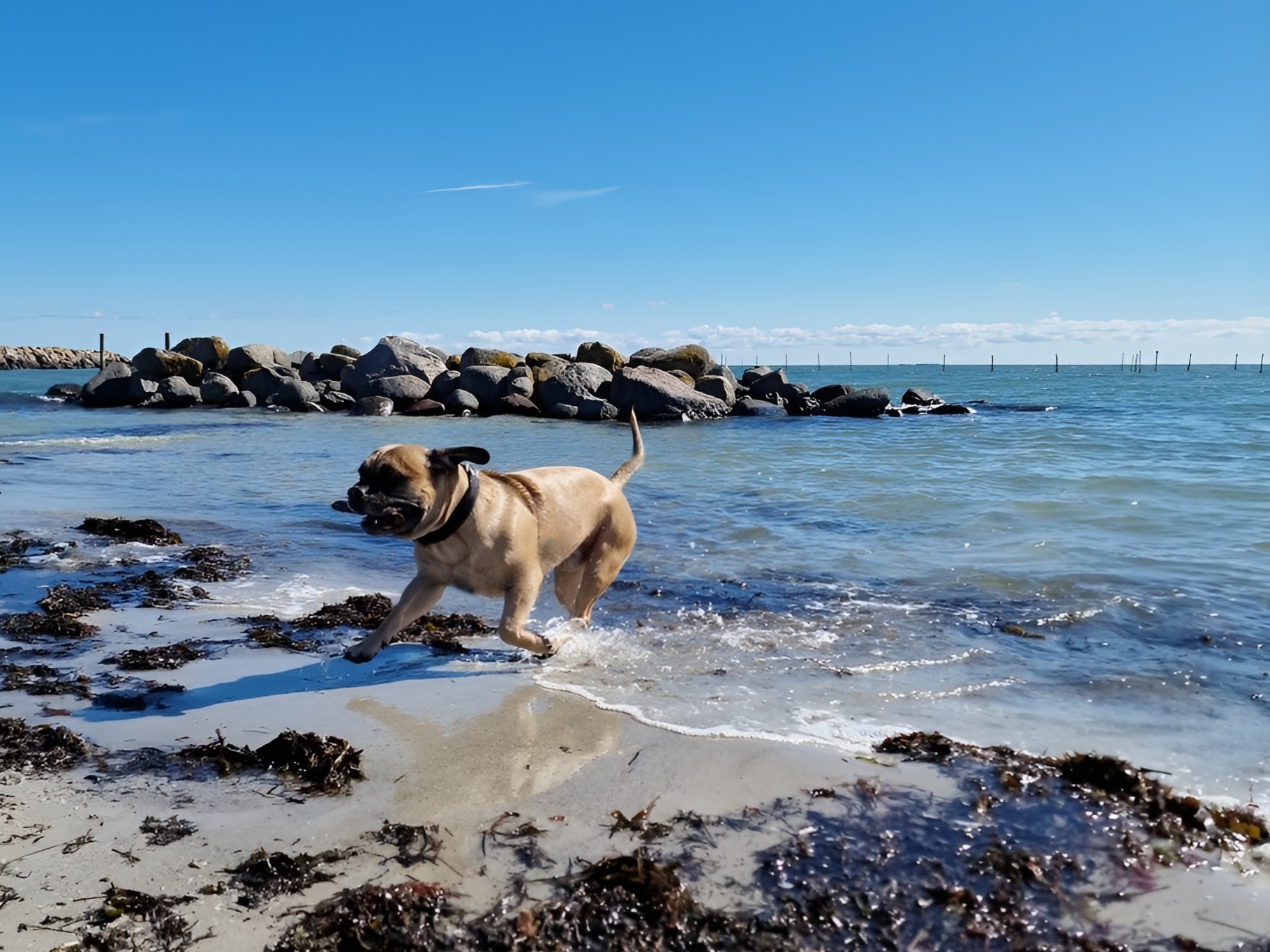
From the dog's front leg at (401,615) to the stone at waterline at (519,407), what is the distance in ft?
88.7

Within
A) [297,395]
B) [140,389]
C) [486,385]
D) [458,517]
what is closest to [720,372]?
[486,385]

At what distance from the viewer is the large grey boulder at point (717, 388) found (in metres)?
32.1

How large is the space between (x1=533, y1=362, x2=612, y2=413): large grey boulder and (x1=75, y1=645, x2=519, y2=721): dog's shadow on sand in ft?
84.4

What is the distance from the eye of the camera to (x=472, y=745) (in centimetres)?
396

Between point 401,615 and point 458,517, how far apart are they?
29.4 inches

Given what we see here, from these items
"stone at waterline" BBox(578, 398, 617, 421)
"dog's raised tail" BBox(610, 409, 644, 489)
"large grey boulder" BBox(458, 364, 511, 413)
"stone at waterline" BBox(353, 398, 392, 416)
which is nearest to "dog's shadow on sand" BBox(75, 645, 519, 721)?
"dog's raised tail" BBox(610, 409, 644, 489)

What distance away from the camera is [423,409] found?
32.3m

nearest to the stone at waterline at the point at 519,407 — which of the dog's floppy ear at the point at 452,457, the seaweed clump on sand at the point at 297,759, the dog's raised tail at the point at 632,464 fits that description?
the dog's raised tail at the point at 632,464

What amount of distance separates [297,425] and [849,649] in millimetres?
24073

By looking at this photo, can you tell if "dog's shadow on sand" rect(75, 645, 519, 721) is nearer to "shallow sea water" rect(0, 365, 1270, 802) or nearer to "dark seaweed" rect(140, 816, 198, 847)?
"shallow sea water" rect(0, 365, 1270, 802)

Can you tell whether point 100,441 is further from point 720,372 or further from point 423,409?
point 720,372

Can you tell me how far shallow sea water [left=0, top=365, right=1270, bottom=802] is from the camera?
459 cm

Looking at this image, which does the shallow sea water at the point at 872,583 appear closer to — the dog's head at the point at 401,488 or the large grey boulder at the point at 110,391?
the dog's head at the point at 401,488

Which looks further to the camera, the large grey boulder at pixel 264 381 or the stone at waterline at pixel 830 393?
the large grey boulder at pixel 264 381
